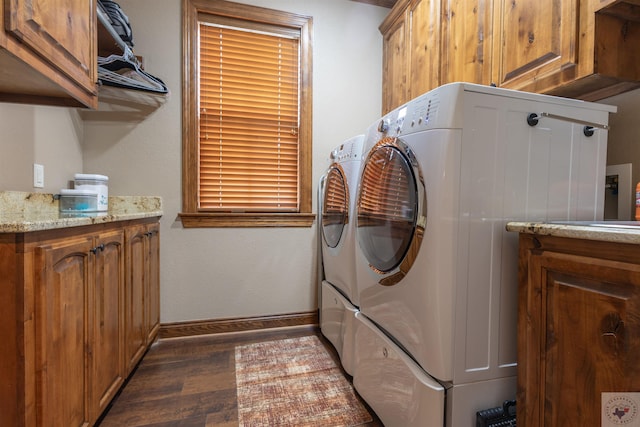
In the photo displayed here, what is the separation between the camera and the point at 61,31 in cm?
114

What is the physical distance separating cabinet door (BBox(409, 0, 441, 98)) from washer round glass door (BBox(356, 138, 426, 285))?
891mm

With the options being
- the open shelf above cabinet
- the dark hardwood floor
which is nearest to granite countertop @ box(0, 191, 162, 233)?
the open shelf above cabinet

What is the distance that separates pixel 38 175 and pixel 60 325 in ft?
3.41

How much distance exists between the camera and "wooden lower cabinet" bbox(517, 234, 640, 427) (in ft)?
2.20

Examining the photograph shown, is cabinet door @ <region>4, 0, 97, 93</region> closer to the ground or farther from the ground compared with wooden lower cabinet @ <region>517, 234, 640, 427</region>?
farther from the ground

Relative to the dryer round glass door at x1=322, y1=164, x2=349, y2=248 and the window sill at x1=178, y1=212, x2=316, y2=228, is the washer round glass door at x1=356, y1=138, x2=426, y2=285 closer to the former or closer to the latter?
the dryer round glass door at x1=322, y1=164, x2=349, y2=248

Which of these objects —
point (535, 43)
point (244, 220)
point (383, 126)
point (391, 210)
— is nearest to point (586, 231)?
point (391, 210)

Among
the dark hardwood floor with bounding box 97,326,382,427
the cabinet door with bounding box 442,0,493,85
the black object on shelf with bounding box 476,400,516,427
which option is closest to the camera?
the black object on shelf with bounding box 476,400,516,427

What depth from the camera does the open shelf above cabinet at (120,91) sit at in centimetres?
175

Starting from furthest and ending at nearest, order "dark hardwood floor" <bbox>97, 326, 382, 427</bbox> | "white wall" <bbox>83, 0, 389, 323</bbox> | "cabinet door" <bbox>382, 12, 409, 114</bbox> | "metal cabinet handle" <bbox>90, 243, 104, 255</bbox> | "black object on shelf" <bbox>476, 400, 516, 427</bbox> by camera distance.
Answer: "cabinet door" <bbox>382, 12, 409, 114</bbox>
"white wall" <bbox>83, 0, 389, 323</bbox>
"dark hardwood floor" <bbox>97, 326, 382, 427</bbox>
"metal cabinet handle" <bbox>90, 243, 104, 255</bbox>
"black object on shelf" <bbox>476, 400, 516, 427</bbox>

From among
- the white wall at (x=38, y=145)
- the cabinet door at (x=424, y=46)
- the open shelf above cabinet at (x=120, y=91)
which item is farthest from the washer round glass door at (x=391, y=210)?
the white wall at (x=38, y=145)

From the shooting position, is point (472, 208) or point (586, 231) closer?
point (586, 231)

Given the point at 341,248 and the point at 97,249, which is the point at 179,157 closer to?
the point at 97,249

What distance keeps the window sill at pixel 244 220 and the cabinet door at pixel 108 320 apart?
0.73 metres
